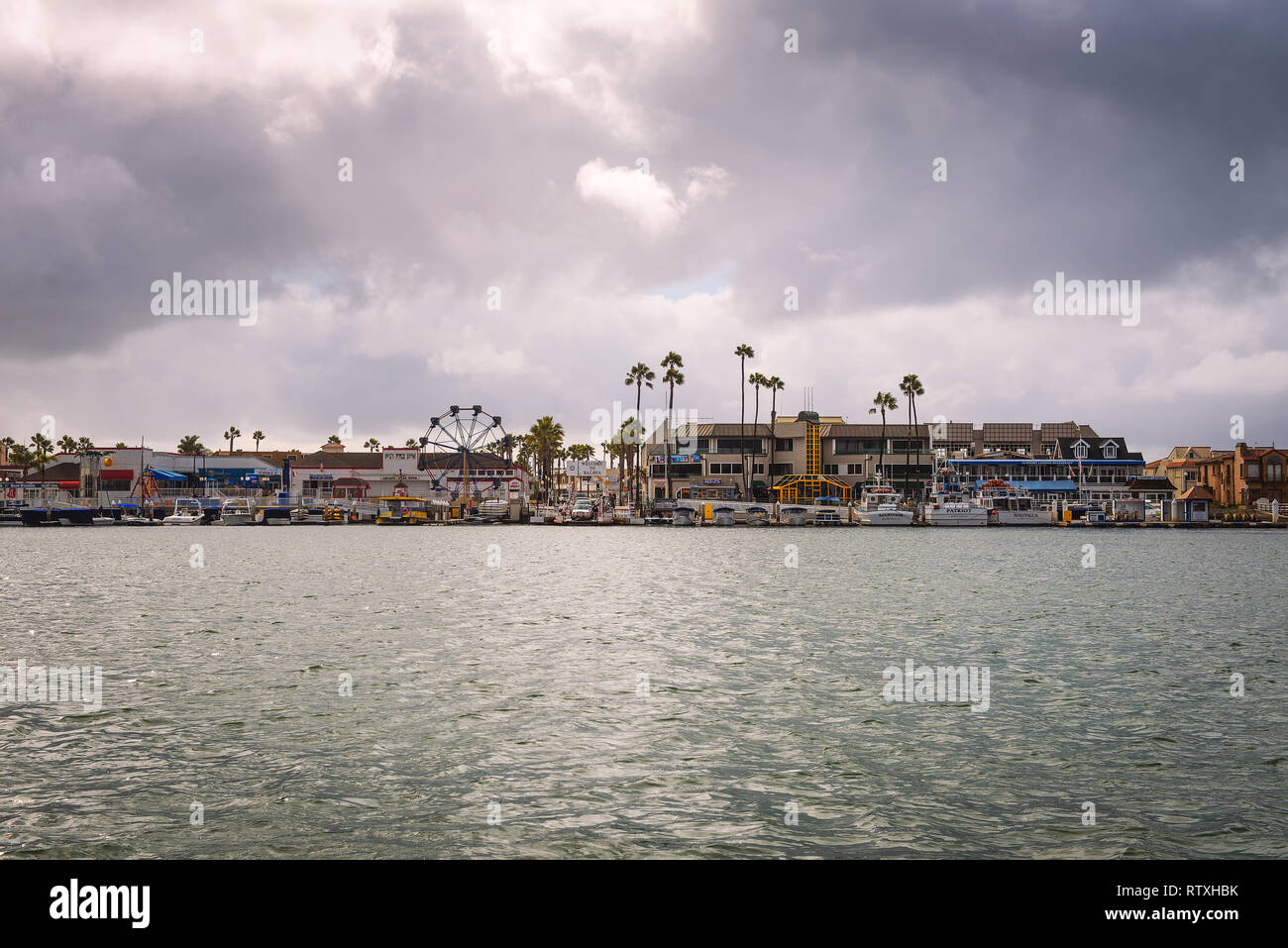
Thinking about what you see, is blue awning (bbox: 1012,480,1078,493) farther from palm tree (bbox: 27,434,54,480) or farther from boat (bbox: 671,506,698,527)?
palm tree (bbox: 27,434,54,480)

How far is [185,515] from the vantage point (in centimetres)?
14138

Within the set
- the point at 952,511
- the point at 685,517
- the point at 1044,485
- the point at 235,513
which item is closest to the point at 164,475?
the point at 235,513

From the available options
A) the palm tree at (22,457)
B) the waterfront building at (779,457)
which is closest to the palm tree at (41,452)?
the palm tree at (22,457)

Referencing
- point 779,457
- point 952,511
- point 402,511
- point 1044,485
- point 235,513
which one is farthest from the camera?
point 779,457

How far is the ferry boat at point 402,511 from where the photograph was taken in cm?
14450

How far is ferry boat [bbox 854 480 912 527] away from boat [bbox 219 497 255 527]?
9739cm

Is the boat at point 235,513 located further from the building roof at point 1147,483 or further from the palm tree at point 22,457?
the building roof at point 1147,483

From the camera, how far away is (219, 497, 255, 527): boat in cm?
14140

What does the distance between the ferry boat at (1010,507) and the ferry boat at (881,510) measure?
12.1m

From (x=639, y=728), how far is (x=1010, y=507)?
131770 millimetres

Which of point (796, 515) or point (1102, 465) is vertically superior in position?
point (1102, 465)

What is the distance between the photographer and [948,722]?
18.5 m

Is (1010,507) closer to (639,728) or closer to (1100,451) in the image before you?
(1100,451)
